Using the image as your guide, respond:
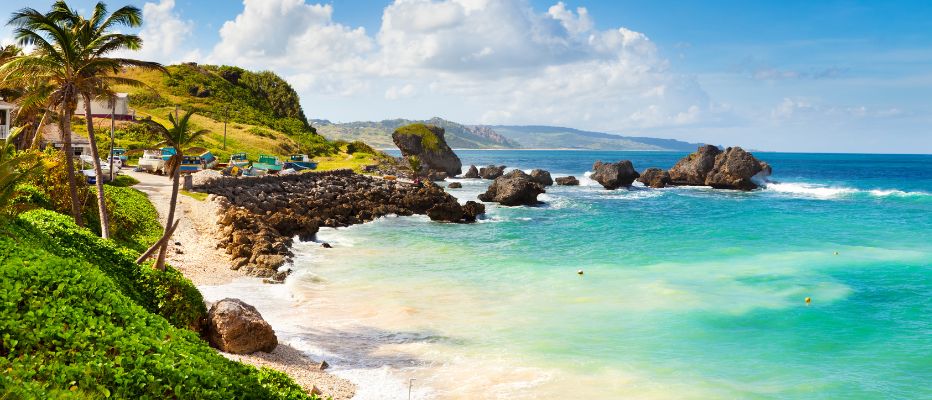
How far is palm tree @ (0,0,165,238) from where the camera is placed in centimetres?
2458

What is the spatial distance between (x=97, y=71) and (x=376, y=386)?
17.1 meters

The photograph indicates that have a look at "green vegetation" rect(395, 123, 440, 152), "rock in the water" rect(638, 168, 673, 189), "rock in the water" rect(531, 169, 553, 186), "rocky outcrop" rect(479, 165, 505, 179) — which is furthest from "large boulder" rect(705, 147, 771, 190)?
"green vegetation" rect(395, 123, 440, 152)

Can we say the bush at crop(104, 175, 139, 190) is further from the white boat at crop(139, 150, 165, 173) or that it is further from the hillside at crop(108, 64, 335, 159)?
the hillside at crop(108, 64, 335, 159)

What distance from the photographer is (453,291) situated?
31.7 meters

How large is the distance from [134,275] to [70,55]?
33.1ft

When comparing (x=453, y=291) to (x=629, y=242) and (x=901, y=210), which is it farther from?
(x=901, y=210)

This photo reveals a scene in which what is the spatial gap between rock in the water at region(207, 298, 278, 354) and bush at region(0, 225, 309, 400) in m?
4.96

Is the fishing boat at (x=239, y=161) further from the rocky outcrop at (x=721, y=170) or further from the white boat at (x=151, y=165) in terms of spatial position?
the rocky outcrop at (x=721, y=170)

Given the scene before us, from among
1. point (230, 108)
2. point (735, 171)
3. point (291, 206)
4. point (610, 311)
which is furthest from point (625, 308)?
point (230, 108)

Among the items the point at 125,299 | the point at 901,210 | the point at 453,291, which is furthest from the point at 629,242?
the point at 901,210

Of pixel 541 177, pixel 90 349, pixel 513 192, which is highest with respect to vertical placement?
pixel 90 349

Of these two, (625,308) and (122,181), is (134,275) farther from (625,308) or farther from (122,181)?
(122,181)

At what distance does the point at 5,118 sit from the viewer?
173 feet

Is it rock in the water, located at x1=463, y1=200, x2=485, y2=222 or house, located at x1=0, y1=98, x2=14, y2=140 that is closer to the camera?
house, located at x1=0, y1=98, x2=14, y2=140
